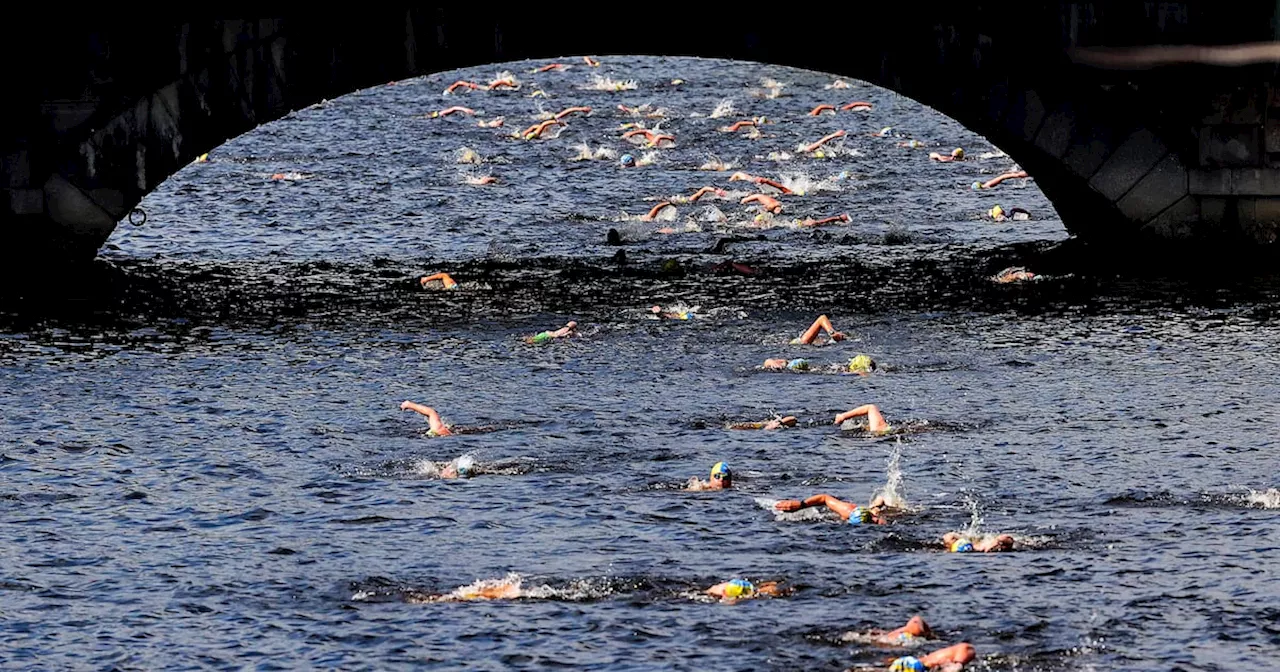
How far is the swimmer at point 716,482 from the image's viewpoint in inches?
731

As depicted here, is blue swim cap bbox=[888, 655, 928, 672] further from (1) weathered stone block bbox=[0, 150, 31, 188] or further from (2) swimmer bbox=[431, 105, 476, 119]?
(2) swimmer bbox=[431, 105, 476, 119]

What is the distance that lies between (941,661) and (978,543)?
2.85m

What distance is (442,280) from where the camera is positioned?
3050 cm

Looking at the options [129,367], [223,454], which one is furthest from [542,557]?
[129,367]

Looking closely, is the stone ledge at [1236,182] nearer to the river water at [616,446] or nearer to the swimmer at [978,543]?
the river water at [616,446]

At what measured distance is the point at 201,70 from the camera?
31516mm

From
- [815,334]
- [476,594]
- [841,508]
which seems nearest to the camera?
[476,594]

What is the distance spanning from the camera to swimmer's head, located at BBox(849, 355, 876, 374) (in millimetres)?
23844

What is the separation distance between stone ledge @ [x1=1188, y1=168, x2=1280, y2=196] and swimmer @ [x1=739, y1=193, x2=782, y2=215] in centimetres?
776

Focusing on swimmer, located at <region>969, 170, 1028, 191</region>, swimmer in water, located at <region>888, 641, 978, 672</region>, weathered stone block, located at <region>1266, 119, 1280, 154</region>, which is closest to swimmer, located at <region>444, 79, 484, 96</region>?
swimmer, located at <region>969, 170, 1028, 191</region>

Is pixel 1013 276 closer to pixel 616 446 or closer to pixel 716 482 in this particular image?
pixel 616 446

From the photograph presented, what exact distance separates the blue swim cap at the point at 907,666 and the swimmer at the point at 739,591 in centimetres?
177

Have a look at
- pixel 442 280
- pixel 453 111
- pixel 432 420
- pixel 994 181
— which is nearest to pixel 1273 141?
pixel 994 181

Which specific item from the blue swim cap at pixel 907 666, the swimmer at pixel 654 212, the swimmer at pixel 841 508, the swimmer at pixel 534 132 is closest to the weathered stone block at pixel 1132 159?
the swimmer at pixel 654 212
